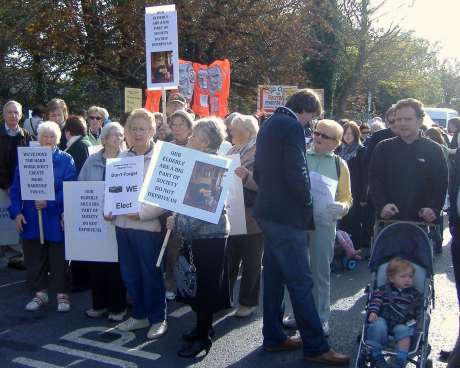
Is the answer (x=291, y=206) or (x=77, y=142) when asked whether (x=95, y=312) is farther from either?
(x=291, y=206)

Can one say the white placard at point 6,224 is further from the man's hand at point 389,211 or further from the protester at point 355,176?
the man's hand at point 389,211

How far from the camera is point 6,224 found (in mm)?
7223

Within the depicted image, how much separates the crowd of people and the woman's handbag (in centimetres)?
4

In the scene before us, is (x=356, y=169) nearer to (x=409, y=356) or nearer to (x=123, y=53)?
(x=409, y=356)

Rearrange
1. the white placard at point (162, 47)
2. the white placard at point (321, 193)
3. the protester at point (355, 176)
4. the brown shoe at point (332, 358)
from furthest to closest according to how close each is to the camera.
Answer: the protester at point (355, 176), the white placard at point (162, 47), the white placard at point (321, 193), the brown shoe at point (332, 358)

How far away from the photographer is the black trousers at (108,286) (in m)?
5.51

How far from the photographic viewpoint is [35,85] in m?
17.7

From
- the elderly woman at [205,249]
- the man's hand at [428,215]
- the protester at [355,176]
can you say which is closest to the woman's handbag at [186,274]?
the elderly woman at [205,249]

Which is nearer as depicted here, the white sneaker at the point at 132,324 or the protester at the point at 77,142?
the white sneaker at the point at 132,324

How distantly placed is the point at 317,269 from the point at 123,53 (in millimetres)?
14951

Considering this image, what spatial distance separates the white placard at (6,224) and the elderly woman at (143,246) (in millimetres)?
2776

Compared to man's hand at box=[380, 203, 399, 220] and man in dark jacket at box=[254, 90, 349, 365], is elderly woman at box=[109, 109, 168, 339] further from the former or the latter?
man's hand at box=[380, 203, 399, 220]

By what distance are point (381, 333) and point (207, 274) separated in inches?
54.3

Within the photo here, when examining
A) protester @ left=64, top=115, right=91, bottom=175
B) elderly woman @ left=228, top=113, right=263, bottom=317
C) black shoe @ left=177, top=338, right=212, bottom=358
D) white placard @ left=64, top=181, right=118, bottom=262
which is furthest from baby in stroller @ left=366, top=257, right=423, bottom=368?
protester @ left=64, top=115, right=91, bottom=175
